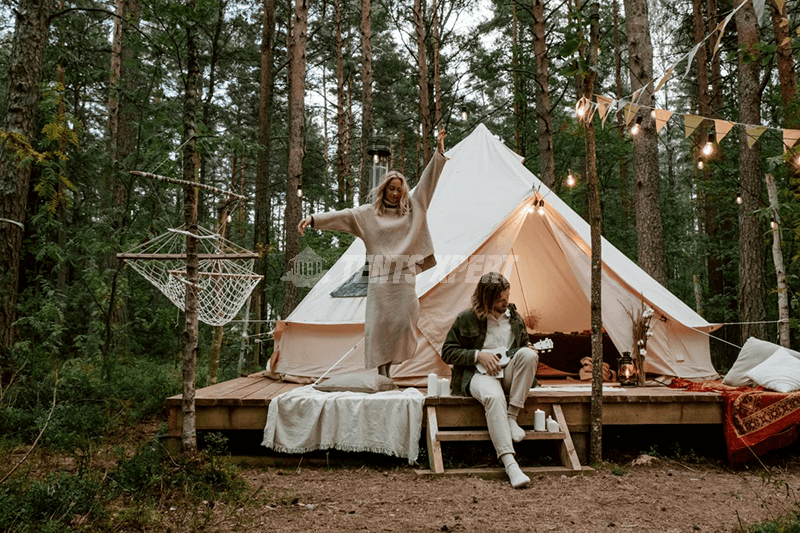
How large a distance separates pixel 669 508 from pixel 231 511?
1.99 metres

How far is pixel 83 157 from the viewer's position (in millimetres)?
6281

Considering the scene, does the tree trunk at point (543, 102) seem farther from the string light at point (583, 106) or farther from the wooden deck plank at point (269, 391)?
the wooden deck plank at point (269, 391)

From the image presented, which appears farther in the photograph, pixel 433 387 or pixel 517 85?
pixel 517 85

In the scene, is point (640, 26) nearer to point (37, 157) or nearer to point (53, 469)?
point (37, 157)

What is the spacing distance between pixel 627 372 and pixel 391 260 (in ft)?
7.09

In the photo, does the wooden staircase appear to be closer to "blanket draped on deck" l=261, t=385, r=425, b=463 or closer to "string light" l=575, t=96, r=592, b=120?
"blanket draped on deck" l=261, t=385, r=425, b=463

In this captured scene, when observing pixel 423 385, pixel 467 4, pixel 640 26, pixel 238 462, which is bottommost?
pixel 238 462

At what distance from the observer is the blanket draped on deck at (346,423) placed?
3393mm

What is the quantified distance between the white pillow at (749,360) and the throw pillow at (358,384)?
97.9 inches

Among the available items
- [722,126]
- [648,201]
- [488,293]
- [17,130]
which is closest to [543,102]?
[648,201]

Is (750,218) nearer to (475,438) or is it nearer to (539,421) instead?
(539,421)

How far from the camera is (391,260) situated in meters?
3.77

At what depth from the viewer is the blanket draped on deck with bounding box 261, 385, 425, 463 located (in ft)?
11.1

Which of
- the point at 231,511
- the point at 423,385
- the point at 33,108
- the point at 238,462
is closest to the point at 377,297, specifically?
the point at 423,385
